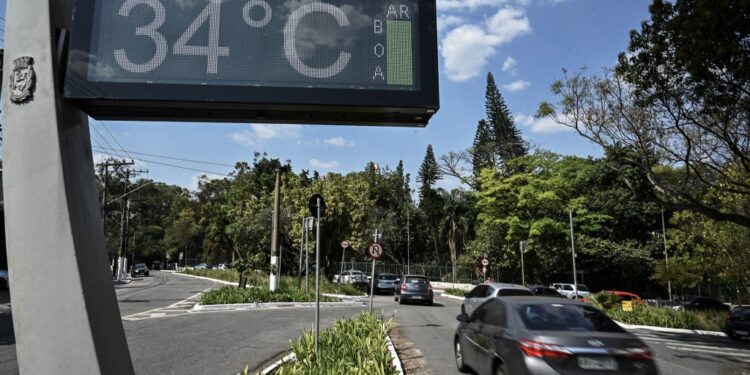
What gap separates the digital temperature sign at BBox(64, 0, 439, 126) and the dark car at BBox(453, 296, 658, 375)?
3.53 m

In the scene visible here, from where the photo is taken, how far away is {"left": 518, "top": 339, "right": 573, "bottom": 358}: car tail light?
5449 millimetres

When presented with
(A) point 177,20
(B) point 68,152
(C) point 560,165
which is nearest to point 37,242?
(B) point 68,152

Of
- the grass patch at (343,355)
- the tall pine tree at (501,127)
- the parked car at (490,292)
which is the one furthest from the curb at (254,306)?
the tall pine tree at (501,127)

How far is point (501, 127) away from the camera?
2217 inches

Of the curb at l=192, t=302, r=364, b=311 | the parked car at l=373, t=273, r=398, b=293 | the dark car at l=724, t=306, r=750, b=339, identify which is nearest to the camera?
the dark car at l=724, t=306, r=750, b=339

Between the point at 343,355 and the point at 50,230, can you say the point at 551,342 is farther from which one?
the point at 50,230

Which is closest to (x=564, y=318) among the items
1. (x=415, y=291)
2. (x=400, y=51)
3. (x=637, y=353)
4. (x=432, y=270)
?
(x=637, y=353)

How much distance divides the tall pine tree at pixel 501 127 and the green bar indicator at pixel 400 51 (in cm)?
4965

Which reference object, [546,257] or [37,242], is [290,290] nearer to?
[37,242]

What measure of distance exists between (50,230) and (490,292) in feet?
48.9

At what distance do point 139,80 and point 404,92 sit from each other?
70.0 inches

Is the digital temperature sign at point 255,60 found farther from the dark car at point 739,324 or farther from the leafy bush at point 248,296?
the dark car at point 739,324

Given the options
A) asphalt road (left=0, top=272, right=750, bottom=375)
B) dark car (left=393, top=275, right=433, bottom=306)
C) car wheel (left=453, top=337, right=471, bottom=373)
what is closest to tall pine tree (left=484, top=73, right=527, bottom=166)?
dark car (left=393, top=275, right=433, bottom=306)

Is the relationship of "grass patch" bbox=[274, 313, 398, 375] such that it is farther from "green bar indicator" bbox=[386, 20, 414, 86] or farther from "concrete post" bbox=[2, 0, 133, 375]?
"green bar indicator" bbox=[386, 20, 414, 86]
